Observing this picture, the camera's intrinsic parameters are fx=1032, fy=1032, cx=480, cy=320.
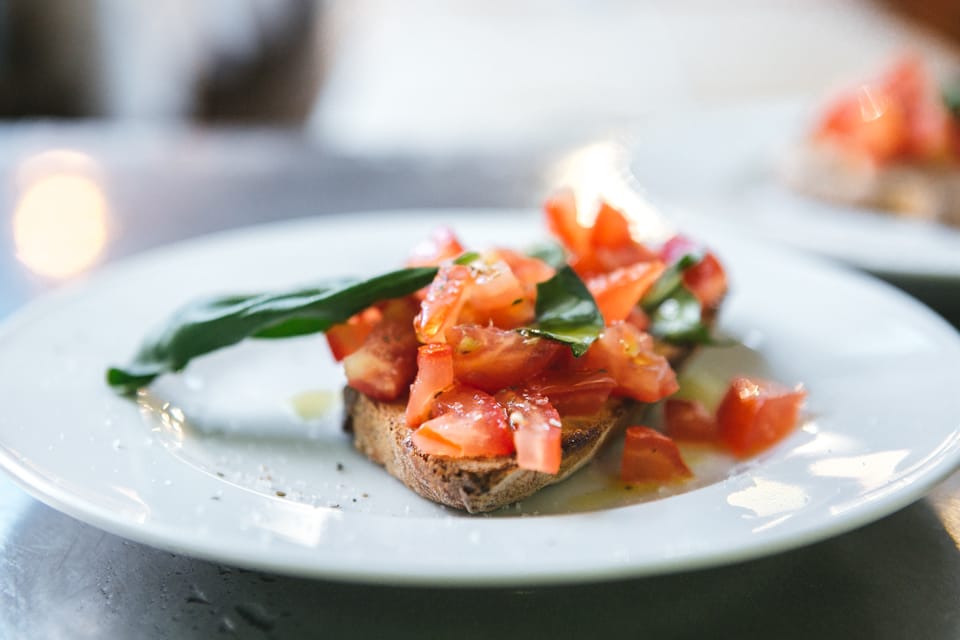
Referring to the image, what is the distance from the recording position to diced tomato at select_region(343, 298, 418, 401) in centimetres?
194

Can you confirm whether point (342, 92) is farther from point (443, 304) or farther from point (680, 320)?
point (443, 304)

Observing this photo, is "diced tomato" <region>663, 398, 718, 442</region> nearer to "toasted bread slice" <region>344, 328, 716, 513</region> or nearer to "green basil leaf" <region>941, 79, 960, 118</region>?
"toasted bread slice" <region>344, 328, 716, 513</region>

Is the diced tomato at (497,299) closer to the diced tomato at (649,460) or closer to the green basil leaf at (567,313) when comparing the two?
the green basil leaf at (567,313)

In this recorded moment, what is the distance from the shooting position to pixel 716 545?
4.40 ft

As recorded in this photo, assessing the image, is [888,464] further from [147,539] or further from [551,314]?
[147,539]

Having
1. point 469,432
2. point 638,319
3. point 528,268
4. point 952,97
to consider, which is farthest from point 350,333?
point 952,97

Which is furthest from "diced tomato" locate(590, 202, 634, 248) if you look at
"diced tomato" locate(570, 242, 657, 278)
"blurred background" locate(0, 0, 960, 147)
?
"blurred background" locate(0, 0, 960, 147)

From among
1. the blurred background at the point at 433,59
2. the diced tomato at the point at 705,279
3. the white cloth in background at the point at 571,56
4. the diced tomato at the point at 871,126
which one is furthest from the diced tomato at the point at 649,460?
the white cloth in background at the point at 571,56

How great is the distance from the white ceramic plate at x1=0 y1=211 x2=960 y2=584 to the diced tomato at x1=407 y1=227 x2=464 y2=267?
12.8 inches

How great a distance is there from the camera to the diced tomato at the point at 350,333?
2.06 metres

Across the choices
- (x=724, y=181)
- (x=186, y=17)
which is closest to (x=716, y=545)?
(x=724, y=181)

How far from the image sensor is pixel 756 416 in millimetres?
1878

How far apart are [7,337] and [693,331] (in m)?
1.42

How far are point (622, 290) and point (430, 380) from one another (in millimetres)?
519
